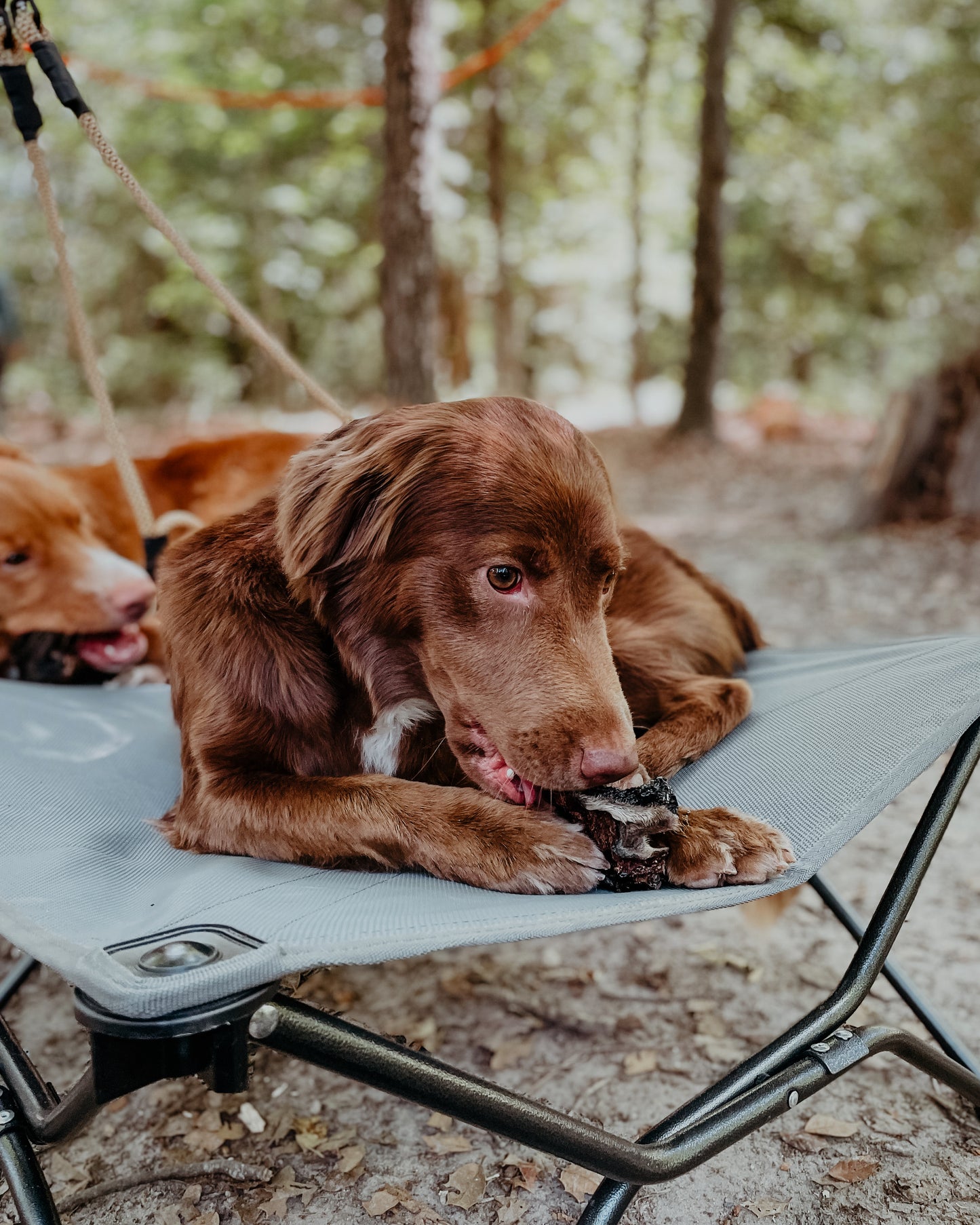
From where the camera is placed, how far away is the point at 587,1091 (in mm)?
2234

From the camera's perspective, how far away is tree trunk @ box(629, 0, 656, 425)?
14.2 meters

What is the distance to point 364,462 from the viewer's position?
184 centimetres

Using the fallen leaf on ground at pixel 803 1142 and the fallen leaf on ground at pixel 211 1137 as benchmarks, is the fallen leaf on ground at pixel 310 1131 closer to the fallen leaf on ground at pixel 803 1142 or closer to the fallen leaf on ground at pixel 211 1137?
the fallen leaf on ground at pixel 211 1137

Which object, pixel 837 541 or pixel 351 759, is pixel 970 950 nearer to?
pixel 351 759

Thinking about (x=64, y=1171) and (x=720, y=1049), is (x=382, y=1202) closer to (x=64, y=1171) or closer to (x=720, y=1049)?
(x=64, y=1171)

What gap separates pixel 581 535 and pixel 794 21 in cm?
1423

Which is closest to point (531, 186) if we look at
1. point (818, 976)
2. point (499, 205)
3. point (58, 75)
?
point (499, 205)

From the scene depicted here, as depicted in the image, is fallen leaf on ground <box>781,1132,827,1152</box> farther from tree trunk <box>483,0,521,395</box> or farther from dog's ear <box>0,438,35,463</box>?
tree trunk <box>483,0,521,395</box>

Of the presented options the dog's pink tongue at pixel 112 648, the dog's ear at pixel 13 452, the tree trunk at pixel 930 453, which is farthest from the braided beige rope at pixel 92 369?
the tree trunk at pixel 930 453

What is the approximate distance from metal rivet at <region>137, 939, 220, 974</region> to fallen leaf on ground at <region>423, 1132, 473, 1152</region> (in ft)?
3.52

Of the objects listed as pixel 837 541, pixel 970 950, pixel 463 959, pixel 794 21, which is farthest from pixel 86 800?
pixel 794 21

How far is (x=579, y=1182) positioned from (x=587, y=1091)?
300 millimetres

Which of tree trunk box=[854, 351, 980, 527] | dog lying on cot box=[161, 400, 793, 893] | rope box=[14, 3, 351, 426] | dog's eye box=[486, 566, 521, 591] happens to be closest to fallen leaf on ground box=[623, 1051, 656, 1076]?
dog lying on cot box=[161, 400, 793, 893]

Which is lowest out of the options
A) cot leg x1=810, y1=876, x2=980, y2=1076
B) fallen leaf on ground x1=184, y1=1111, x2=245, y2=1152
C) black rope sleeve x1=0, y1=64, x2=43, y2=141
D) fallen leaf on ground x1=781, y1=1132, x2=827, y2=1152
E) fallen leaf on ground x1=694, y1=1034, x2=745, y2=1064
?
fallen leaf on ground x1=694, y1=1034, x2=745, y2=1064
